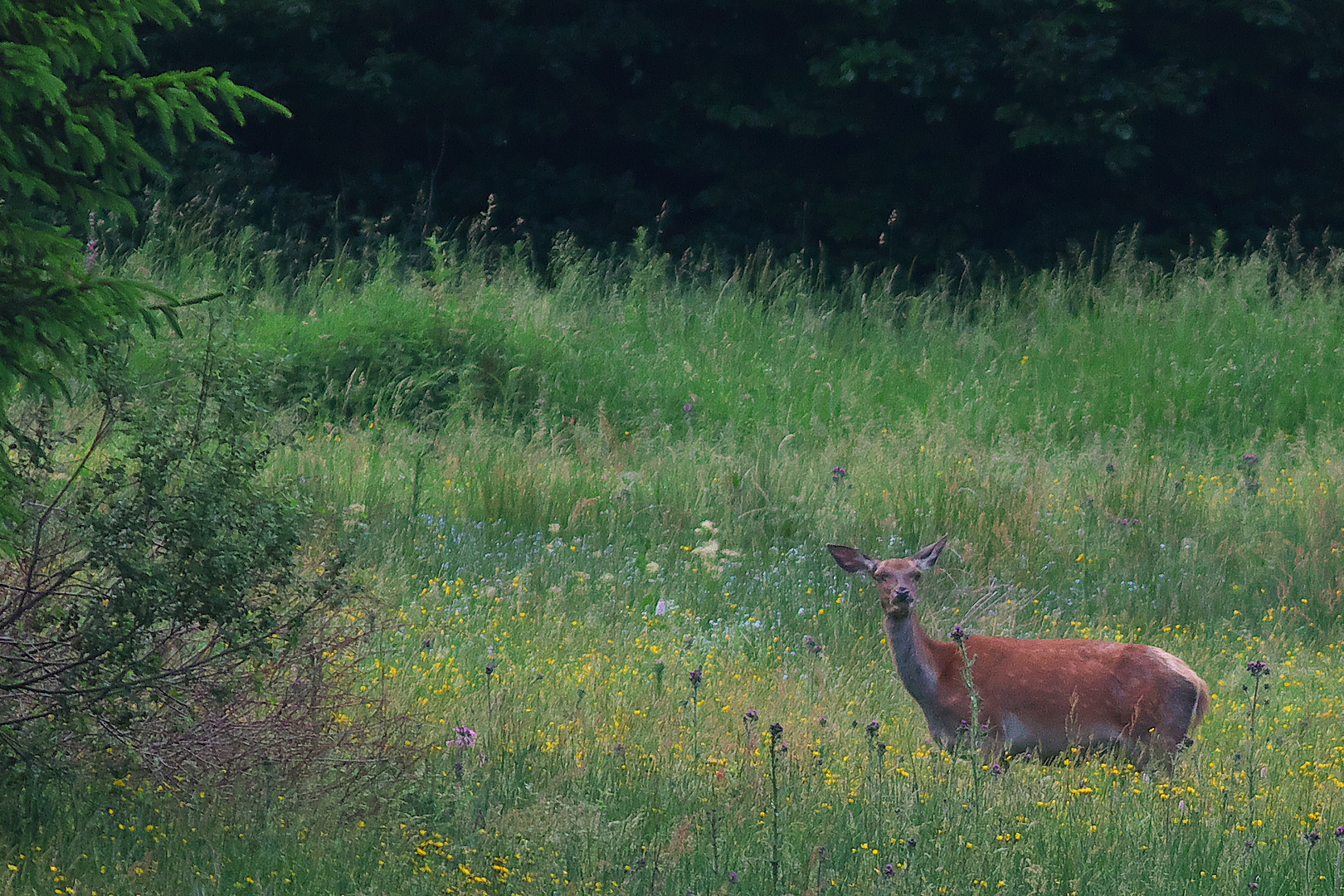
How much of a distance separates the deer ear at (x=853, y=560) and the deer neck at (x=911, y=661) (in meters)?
0.26

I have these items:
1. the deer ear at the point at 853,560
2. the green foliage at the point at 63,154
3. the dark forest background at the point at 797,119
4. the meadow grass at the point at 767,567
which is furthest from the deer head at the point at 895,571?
the dark forest background at the point at 797,119

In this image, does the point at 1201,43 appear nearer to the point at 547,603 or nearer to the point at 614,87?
the point at 614,87

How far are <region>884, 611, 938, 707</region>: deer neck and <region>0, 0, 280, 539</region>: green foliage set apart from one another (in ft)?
11.1

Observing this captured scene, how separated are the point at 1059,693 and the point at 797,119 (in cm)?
1464

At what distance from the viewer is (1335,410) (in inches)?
468

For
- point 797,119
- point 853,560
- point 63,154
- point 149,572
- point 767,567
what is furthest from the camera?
point 797,119

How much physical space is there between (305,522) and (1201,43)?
1700 cm

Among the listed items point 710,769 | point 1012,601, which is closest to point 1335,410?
point 1012,601

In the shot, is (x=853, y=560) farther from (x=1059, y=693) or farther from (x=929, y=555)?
(x=1059, y=693)

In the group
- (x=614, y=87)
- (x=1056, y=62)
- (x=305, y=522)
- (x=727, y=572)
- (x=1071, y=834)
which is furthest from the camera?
(x=614, y=87)

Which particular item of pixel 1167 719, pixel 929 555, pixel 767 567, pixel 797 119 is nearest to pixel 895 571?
pixel 929 555

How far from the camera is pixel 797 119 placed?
19.3m

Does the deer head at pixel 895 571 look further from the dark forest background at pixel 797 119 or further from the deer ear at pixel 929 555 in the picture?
the dark forest background at pixel 797 119

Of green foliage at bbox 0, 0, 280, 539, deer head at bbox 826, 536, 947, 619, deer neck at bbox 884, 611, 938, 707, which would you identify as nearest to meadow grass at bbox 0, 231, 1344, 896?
deer neck at bbox 884, 611, 938, 707
